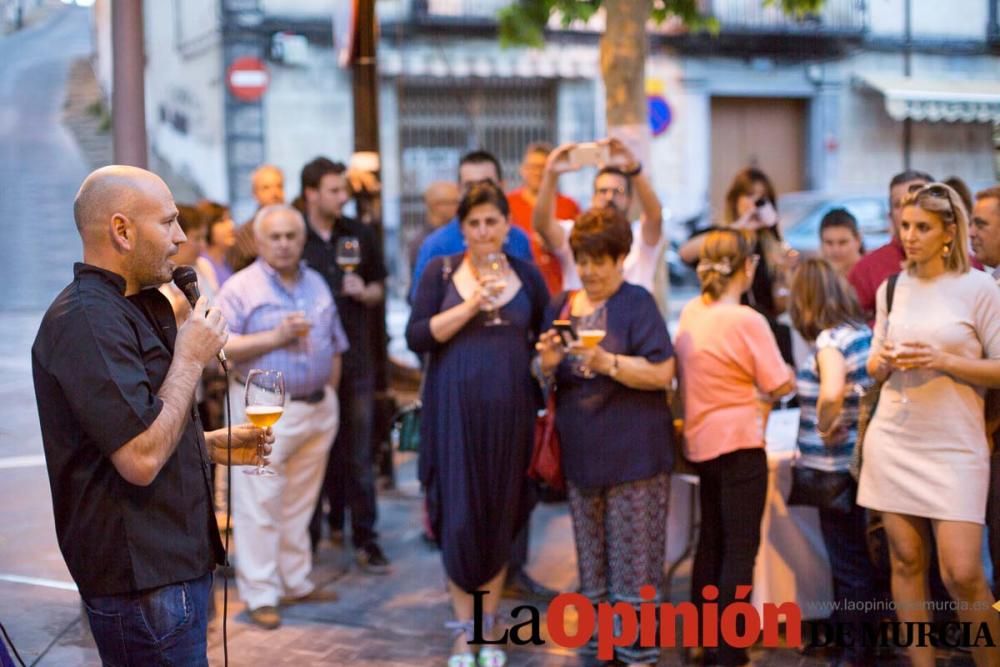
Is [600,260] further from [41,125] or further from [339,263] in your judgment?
[41,125]

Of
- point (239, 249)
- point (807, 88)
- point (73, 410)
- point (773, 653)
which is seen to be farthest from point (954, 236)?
point (807, 88)

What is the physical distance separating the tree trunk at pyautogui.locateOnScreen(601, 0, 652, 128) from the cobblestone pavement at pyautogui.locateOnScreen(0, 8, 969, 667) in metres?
2.64

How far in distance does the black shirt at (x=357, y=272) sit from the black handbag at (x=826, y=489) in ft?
8.40

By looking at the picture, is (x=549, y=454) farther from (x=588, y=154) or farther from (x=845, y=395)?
(x=588, y=154)

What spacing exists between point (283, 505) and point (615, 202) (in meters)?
2.18

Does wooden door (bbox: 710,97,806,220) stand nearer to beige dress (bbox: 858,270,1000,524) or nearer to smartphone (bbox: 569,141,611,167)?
smartphone (bbox: 569,141,611,167)

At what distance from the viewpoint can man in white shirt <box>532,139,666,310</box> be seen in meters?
5.68

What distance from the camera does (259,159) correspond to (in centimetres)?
1973

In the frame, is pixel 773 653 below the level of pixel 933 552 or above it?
below

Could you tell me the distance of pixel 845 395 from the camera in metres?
4.65

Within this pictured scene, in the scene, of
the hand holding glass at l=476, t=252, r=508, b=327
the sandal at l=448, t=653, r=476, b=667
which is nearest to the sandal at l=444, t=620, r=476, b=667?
the sandal at l=448, t=653, r=476, b=667

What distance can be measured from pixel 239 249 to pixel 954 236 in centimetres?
343

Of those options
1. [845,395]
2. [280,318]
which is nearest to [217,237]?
[280,318]

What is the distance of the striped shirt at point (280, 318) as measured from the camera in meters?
5.46
